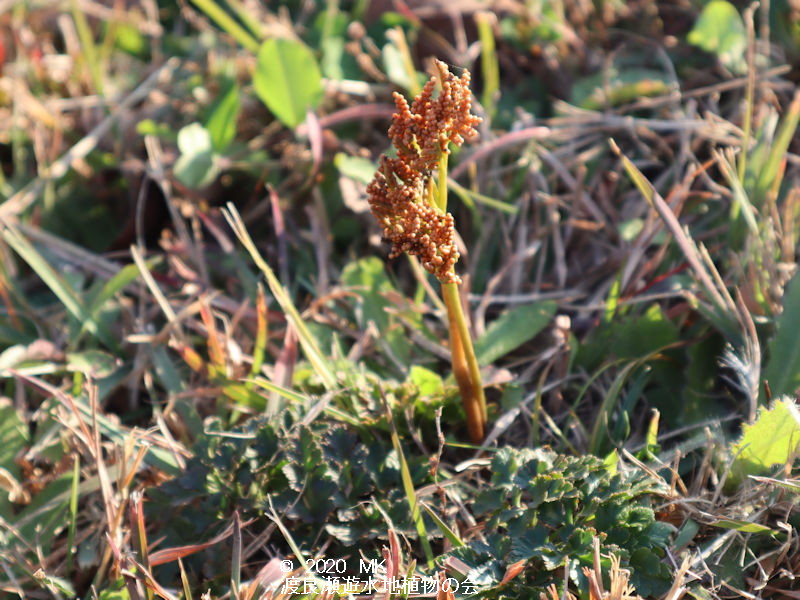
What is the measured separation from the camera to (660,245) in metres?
2.15

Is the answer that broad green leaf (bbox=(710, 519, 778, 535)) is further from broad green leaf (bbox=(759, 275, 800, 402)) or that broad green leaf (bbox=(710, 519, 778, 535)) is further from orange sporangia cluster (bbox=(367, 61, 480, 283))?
orange sporangia cluster (bbox=(367, 61, 480, 283))

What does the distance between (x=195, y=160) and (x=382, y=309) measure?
80cm

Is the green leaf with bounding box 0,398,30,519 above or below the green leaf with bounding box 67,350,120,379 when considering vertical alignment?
below

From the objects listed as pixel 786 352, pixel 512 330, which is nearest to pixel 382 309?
pixel 512 330

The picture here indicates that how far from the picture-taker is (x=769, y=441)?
1.55 m

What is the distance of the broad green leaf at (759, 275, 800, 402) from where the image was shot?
1.73m

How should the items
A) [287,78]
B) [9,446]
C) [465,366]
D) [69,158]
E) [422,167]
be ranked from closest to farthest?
1. [422,167]
2. [465,366]
3. [9,446]
4. [287,78]
5. [69,158]

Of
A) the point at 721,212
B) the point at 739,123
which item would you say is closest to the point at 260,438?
the point at 721,212

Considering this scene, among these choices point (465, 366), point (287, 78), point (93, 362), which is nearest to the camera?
point (465, 366)

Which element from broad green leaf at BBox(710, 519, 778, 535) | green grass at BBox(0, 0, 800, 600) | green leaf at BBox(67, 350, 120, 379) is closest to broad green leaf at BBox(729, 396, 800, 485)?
green grass at BBox(0, 0, 800, 600)

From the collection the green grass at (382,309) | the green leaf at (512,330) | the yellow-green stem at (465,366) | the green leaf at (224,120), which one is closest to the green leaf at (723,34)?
the green grass at (382,309)

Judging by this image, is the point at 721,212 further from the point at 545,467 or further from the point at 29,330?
the point at 29,330

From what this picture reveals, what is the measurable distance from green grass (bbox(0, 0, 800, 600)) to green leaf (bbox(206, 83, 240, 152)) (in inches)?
0.9

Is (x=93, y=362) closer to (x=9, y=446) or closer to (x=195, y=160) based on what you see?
(x=9, y=446)
